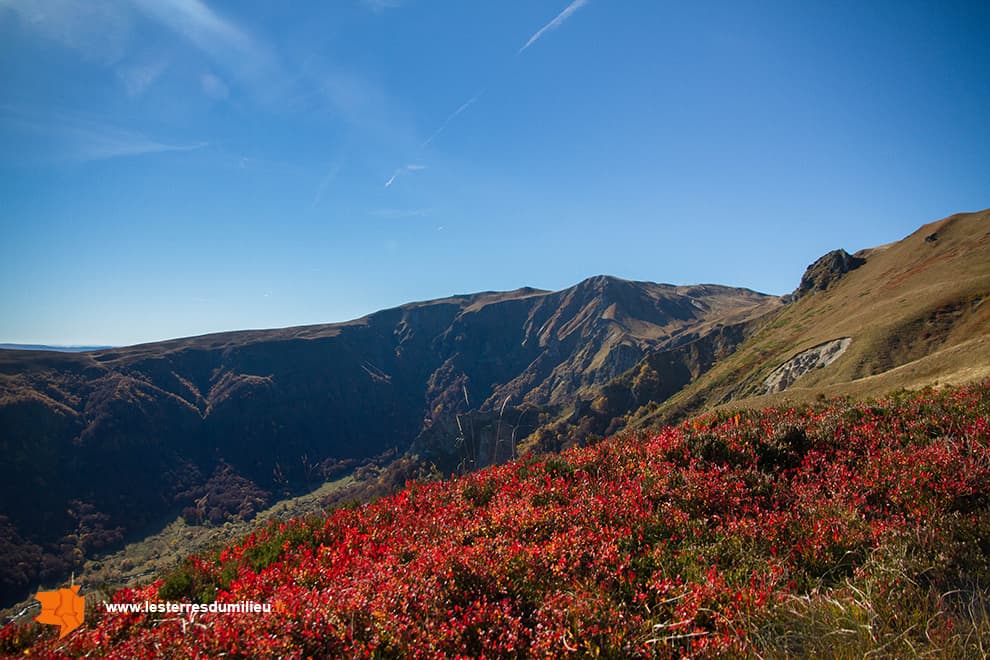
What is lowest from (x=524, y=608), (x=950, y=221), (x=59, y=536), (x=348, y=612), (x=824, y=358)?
(x=59, y=536)

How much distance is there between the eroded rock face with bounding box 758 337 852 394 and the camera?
200ft

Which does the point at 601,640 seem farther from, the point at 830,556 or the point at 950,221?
the point at 950,221

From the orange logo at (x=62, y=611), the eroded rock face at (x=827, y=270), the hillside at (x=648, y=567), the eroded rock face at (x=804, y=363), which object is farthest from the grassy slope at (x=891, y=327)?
the orange logo at (x=62, y=611)

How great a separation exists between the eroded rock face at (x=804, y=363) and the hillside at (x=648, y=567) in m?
60.5

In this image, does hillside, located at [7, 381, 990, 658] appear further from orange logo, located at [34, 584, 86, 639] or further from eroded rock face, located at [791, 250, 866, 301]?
eroded rock face, located at [791, 250, 866, 301]

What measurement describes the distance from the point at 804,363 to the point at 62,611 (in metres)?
80.6

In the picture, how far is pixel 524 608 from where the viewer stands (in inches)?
192

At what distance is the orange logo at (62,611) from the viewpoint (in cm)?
542

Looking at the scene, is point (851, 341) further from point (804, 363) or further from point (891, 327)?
point (804, 363)

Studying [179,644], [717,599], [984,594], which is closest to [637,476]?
[717,599]

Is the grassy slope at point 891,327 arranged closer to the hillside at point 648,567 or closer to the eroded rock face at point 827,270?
the eroded rock face at point 827,270

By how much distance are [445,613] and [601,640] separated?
1598 millimetres

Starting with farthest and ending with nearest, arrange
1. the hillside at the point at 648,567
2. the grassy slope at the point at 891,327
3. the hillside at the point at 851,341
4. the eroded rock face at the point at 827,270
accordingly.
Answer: the eroded rock face at the point at 827,270 → the hillside at the point at 851,341 → the grassy slope at the point at 891,327 → the hillside at the point at 648,567

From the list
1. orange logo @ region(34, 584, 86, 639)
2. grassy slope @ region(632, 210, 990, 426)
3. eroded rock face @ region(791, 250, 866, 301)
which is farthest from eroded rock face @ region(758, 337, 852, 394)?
orange logo @ region(34, 584, 86, 639)
